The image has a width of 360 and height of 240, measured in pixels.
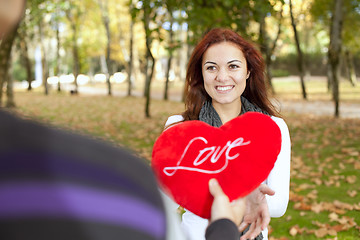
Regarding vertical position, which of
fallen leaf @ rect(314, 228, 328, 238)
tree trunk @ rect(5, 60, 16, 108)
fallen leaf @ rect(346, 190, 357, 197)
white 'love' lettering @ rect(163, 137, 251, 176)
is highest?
white 'love' lettering @ rect(163, 137, 251, 176)

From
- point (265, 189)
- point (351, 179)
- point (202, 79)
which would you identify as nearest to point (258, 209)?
point (265, 189)

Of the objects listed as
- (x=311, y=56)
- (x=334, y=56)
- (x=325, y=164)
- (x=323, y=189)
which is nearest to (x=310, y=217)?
(x=323, y=189)

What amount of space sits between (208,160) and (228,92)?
2.78 feet

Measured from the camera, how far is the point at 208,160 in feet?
4.02

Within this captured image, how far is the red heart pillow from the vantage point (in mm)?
1209

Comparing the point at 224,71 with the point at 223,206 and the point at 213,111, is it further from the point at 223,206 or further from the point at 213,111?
the point at 223,206

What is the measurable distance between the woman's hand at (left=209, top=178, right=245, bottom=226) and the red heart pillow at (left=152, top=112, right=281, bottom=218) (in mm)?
20

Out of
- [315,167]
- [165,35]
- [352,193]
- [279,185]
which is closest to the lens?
[279,185]

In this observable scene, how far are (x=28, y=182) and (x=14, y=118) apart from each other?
0.10 meters

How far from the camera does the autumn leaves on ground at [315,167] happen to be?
468 cm

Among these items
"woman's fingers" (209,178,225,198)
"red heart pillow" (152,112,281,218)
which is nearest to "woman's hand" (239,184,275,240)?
"red heart pillow" (152,112,281,218)

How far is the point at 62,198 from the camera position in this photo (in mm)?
489

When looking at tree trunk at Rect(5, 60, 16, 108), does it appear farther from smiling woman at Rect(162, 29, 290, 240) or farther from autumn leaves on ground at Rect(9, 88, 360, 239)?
smiling woman at Rect(162, 29, 290, 240)

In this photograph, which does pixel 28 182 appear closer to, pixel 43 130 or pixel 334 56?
pixel 43 130
